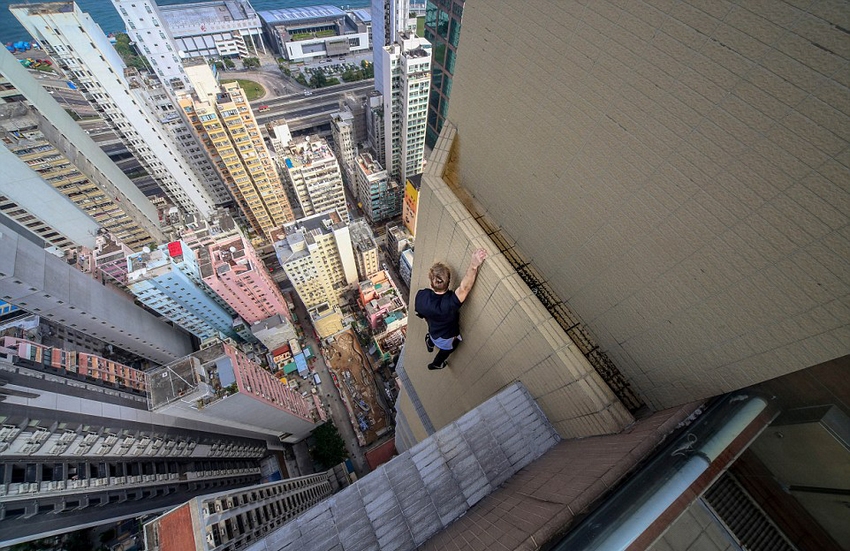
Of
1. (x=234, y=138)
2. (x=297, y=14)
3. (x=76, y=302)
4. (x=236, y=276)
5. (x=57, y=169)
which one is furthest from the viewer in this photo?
(x=297, y=14)

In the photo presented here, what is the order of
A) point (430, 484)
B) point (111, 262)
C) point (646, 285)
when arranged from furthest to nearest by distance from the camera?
point (111, 262), point (430, 484), point (646, 285)

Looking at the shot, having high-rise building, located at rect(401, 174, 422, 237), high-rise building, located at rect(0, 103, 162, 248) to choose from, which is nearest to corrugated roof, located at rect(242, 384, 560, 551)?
high-rise building, located at rect(401, 174, 422, 237)

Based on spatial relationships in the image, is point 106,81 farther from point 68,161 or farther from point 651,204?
point 651,204

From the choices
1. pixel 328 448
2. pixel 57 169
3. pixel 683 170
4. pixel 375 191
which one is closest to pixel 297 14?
pixel 375 191

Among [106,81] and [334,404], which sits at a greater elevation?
[106,81]

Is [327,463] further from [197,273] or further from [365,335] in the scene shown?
[197,273]

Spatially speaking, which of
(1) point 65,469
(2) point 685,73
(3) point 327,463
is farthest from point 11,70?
(2) point 685,73
